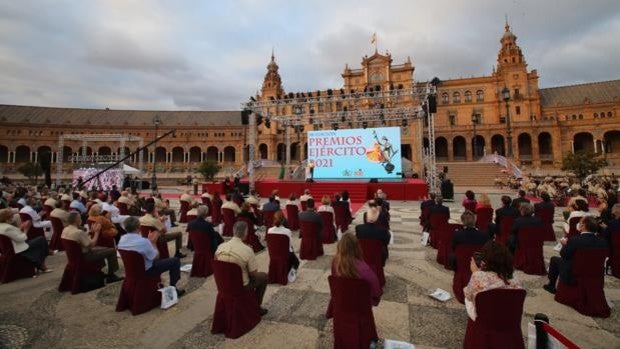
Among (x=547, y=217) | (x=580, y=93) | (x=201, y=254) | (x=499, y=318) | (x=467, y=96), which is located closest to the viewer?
(x=499, y=318)

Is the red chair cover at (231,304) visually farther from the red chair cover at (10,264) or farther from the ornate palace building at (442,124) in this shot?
the ornate palace building at (442,124)

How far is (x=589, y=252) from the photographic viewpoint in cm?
388

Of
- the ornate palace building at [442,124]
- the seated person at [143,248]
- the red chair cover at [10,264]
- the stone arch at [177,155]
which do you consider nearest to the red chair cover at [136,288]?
the seated person at [143,248]

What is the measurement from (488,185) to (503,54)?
128 ft

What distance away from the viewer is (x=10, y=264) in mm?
5438

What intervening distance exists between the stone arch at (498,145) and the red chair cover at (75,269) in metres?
53.5

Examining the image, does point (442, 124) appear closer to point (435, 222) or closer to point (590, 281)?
point (435, 222)

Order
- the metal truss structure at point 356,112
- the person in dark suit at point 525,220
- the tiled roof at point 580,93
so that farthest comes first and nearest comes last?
the tiled roof at point 580,93
the metal truss structure at point 356,112
the person in dark suit at point 525,220

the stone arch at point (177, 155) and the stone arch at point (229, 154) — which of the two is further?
the stone arch at point (229, 154)

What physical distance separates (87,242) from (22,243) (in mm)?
1840

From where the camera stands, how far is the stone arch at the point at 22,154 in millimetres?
55713

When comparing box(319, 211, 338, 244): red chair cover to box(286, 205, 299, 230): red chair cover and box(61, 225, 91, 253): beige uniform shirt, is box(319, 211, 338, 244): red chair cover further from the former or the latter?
box(61, 225, 91, 253): beige uniform shirt

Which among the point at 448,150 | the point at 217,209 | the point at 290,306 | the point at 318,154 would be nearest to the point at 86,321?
the point at 290,306

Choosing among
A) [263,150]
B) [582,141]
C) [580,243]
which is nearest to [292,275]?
[580,243]
